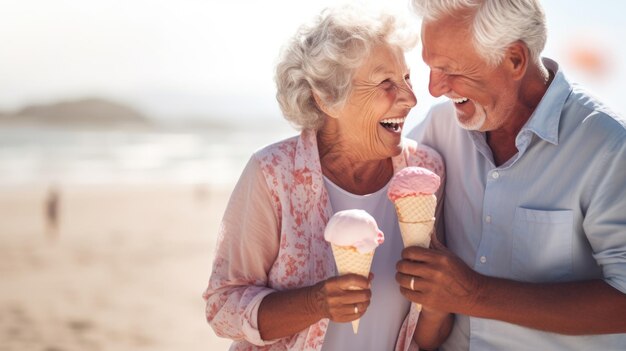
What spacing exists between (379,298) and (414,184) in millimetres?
697

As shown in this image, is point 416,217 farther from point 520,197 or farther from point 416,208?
point 520,197

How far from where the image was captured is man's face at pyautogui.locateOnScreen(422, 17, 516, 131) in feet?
10.1

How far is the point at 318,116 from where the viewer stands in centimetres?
327

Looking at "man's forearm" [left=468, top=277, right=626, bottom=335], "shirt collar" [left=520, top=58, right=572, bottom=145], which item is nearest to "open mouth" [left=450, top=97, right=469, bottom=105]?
"shirt collar" [left=520, top=58, right=572, bottom=145]

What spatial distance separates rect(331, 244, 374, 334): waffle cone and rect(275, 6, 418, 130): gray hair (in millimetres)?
818

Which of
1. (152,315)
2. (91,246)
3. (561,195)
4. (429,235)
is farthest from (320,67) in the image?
(91,246)

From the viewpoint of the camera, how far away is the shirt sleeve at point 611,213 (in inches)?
108

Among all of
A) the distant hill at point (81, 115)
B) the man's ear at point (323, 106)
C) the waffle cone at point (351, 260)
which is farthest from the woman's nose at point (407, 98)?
the distant hill at point (81, 115)

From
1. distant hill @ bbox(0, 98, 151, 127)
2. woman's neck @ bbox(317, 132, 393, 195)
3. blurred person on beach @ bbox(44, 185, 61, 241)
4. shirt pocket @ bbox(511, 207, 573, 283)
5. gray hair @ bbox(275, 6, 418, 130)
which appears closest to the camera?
shirt pocket @ bbox(511, 207, 573, 283)

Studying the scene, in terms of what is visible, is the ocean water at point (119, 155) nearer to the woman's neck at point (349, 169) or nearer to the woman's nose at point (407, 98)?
the woman's neck at point (349, 169)

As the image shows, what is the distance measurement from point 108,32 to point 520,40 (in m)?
51.3

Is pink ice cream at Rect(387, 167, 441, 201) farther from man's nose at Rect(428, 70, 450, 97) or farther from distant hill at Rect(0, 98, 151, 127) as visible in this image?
distant hill at Rect(0, 98, 151, 127)

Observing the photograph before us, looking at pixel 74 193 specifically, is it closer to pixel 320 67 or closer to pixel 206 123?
pixel 320 67

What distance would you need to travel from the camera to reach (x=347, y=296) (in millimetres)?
2609
